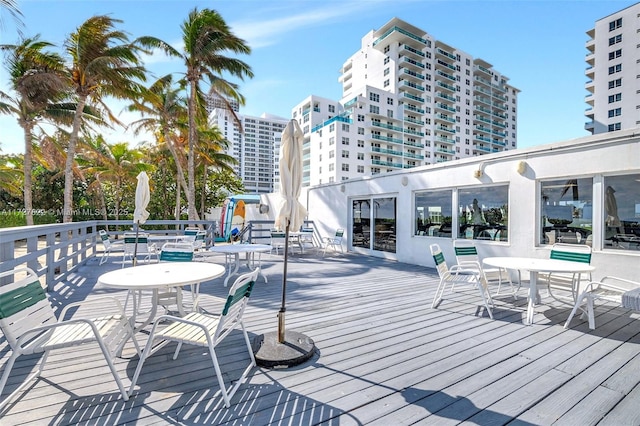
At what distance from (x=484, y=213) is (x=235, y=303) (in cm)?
662

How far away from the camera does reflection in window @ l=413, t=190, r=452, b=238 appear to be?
7992 millimetres

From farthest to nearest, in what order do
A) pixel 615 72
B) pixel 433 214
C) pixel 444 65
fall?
1. pixel 444 65
2. pixel 615 72
3. pixel 433 214

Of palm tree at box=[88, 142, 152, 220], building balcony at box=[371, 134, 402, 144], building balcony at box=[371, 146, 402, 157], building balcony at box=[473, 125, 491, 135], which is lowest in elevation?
palm tree at box=[88, 142, 152, 220]

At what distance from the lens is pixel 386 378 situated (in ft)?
8.53

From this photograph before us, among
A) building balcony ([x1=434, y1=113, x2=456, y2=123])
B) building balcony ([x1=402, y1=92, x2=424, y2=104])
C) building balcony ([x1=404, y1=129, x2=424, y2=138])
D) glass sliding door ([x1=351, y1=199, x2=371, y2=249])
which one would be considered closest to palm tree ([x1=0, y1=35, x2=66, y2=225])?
glass sliding door ([x1=351, y1=199, x2=371, y2=249])

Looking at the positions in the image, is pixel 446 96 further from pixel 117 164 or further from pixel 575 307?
pixel 575 307

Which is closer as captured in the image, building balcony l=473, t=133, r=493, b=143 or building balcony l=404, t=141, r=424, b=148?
building balcony l=404, t=141, r=424, b=148

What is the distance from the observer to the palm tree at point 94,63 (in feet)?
32.9

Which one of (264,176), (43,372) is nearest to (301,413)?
(43,372)

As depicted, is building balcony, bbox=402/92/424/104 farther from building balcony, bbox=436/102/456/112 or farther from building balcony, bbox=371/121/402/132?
building balcony, bbox=371/121/402/132

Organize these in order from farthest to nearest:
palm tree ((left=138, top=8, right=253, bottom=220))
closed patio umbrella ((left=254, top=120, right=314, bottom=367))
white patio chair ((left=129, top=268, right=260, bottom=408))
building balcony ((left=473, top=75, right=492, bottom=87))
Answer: building balcony ((left=473, top=75, right=492, bottom=87)) < palm tree ((left=138, top=8, right=253, bottom=220)) < closed patio umbrella ((left=254, top=120, right=314, bottom=367)) < white patio chair ((left=129, top=268, right=260, bottom=408))

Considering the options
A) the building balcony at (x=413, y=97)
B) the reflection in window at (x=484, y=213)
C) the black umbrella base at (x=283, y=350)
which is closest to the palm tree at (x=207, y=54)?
the reflection in window at (x=484, y=213)

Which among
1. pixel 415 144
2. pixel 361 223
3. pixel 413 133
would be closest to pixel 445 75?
pixel 413 133

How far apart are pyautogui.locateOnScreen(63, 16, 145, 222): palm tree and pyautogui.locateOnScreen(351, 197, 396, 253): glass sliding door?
9529 mm
